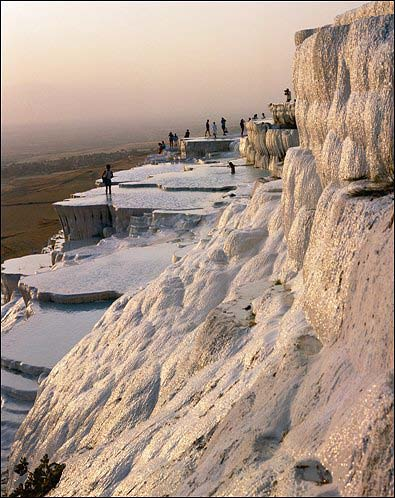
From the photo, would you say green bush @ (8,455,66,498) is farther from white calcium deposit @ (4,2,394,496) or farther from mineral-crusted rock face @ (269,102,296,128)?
mineral-crusted rock face @ (269,102,296,128)

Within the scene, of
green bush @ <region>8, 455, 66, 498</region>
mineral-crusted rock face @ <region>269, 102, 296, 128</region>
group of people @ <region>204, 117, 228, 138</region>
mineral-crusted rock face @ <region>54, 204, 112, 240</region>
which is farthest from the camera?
group of people @ <region>204, 117, 228, 138</region>

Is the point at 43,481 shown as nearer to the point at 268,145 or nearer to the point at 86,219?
the point at 86,219

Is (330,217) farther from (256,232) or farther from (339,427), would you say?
(256,232)

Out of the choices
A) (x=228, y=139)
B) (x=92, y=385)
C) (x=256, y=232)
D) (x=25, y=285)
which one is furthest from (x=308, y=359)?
(x=228, y=139)

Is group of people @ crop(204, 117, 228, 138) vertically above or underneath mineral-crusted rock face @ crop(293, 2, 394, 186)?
above

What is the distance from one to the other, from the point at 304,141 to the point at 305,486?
12.5 feet

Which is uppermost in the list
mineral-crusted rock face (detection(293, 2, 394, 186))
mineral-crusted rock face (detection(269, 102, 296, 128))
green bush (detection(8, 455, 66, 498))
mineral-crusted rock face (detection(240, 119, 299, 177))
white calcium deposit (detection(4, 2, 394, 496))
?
mineral-crusted rock face (detection(269, 102, 296, 128))

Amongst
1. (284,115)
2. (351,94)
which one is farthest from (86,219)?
(351,94)

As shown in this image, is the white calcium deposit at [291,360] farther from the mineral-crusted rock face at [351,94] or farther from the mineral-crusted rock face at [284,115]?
the mineral-crusted rock face at [284,115]

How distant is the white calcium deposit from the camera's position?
105 inches

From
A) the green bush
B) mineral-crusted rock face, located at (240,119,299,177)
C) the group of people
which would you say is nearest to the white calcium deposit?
the green bush

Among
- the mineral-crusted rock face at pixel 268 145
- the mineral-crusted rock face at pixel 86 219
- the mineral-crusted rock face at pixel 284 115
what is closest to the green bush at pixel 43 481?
the mineral-crusted rock face at pixel 268 145

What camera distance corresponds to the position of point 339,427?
2.62 m

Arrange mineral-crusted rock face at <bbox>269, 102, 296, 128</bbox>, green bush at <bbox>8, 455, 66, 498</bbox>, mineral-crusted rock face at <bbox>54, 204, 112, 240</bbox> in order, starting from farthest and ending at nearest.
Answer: mineral-crusted rock face at <bbox>269, 102, 296, 128</bbox>, mineral-crusted rock face at <bbox>54, 204, 112, 240</bbox>, green bush at <bbox>8, 455, 66, 498</bbox>
